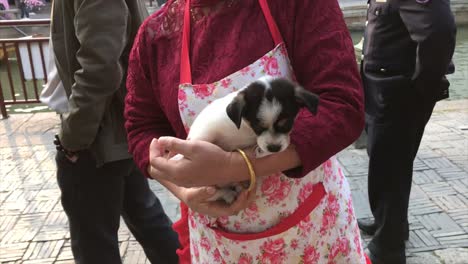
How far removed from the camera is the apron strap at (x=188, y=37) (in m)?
1.42

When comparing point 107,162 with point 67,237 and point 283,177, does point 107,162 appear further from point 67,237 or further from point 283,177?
point 67,237

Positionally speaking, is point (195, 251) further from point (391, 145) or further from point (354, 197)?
point (354, 197)

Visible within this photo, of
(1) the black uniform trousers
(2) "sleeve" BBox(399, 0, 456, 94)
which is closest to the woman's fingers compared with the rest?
(2) "sleeve" BBox(399, 0, 456, 94)

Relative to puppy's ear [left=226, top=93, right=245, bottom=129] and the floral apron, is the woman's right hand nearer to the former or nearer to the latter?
the floral apron

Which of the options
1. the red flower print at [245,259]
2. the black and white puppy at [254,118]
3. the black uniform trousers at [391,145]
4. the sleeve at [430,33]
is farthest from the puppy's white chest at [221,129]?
the black uniform trousers at [391,145]

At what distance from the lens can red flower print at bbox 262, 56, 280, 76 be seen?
4.66ft

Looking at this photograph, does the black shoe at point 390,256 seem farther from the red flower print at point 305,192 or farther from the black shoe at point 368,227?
the red flower print at point 305,192

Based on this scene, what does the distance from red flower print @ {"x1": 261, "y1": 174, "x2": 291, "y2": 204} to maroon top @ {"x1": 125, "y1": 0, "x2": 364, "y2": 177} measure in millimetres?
95

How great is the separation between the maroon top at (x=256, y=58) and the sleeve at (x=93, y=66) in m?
0.60

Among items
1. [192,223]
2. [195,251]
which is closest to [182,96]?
[192,223]

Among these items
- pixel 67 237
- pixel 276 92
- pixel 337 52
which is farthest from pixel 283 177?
pixel 67 237

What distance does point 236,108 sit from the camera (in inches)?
53.6

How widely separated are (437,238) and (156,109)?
3.03m

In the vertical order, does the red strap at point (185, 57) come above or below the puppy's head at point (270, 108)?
above
